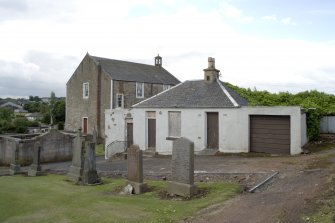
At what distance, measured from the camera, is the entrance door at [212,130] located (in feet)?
71.4

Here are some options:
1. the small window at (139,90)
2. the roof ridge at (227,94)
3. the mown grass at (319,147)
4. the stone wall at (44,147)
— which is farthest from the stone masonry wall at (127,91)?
the mown grass at (319,147)

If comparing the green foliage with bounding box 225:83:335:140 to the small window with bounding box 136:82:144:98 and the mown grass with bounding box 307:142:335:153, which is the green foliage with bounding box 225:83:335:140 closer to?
the mown grass with bounding box 307:142:335:153

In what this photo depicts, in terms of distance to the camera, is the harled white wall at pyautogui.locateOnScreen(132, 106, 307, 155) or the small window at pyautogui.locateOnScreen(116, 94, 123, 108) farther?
the small window at pyautogui.locateOnScreen(116, 94, 123, 108)

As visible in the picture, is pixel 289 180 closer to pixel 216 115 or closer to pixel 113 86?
pixel 216 115

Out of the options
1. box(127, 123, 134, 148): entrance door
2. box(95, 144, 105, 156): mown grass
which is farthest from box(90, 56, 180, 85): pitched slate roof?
box(127, 123, 134, 148): entrance door

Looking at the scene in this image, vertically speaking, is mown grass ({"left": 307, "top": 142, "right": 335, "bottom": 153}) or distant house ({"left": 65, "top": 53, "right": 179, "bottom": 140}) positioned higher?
distant house ({"left": 65, "top": 53, "right": 179, "bottom": 140})

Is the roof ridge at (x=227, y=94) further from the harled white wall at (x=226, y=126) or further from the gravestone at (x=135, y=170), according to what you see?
the gravestone at (x=135, y=170)

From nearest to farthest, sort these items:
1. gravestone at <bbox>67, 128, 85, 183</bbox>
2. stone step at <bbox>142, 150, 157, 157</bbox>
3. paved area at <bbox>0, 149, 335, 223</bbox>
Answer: paved area at <bbox>0, 149, 335, 223</bbox>
gravestone at <bbox>67, 128, 85, 183</bbox>
stone step at <bbox>142, 150, 157, 157</bbox>

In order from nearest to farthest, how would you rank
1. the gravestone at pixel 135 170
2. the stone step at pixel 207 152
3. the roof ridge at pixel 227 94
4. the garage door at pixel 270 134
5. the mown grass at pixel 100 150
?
1. the gravestone at pixel 135 170
2. the garage door at pixel 270 134
3. the roof ridge at pixel 227 94
4. the stone step at pixel 207 152
5. the mown grass at pixel 100 150

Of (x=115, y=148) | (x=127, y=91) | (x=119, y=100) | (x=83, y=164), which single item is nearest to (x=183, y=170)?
(x=83, y=164)

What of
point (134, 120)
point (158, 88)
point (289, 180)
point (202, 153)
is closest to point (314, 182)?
point (289, 180)

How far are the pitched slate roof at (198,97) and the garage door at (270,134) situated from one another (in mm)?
1702

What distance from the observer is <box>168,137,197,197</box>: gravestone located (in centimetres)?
1120

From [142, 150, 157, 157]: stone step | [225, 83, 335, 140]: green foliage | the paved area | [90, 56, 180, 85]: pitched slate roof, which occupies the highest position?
[90, 56, 180, 85]: pitched slate roof
